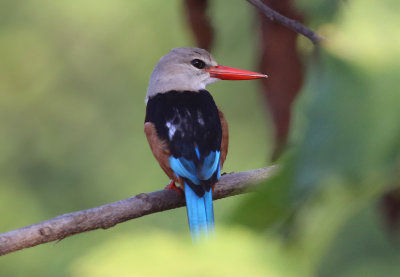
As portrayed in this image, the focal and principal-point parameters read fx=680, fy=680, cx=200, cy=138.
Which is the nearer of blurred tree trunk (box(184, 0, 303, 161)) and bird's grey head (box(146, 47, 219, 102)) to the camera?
blurred tree trunk (box(184, 0, 303, 161))

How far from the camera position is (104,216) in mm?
2695

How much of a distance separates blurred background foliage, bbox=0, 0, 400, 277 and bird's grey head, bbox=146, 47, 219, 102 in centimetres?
66

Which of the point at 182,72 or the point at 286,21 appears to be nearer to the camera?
the point at 286,21

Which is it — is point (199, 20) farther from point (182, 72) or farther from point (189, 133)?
point (182, 72)

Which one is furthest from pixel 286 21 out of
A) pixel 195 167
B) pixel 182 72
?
pixel 182 72

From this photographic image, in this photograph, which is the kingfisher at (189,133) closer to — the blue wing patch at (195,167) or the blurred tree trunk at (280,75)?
the blue wing patch at (195,167)

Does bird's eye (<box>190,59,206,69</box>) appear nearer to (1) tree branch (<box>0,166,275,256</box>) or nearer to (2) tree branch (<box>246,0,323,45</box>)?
(1) tree branch (<box>0,166,275,256</box>)

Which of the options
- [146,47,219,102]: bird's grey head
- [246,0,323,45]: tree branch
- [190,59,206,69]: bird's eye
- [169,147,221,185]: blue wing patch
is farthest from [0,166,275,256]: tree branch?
[190,59,206,69]: bird's eye

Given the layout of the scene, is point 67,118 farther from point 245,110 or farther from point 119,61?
point 245,110

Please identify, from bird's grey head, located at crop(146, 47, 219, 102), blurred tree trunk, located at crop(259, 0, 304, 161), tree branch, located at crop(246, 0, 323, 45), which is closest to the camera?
blurred tree trunk, located at crop(259, 0, 304, 161)

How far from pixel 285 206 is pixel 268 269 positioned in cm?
6

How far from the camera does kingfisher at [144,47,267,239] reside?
3.40 m

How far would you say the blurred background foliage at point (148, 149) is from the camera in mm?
445

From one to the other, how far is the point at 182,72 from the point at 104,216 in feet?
7.92
